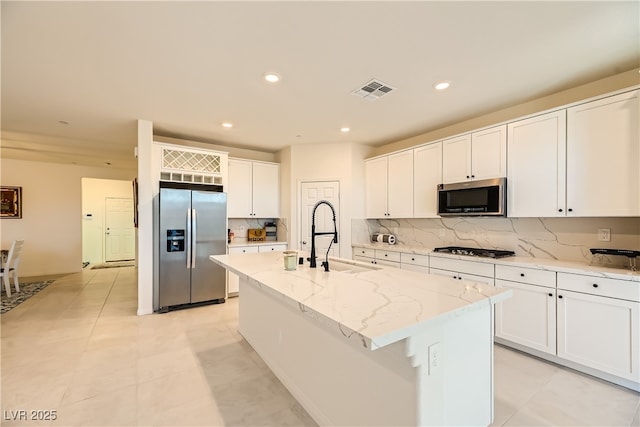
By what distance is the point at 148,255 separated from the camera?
3.79m

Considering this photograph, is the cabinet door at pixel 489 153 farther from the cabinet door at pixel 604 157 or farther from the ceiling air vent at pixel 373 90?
the ceiling air vent at pixel 373 90

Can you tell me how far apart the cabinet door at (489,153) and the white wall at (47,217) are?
811 cm

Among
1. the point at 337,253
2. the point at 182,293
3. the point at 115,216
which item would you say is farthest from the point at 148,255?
the point at 115,216

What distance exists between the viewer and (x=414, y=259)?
3664 mm

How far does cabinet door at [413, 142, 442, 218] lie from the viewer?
3703 mm

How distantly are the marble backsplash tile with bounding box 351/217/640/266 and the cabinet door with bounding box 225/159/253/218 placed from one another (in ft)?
8.96

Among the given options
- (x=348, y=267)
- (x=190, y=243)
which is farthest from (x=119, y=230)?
(x=348, y=267)

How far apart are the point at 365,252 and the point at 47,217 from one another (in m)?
7.12

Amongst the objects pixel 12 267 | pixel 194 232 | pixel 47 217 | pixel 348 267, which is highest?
pixel 47 217

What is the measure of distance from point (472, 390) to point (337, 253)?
3.20m

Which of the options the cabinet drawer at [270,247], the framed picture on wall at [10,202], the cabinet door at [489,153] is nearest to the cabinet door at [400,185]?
the cabinet door at [489,153]

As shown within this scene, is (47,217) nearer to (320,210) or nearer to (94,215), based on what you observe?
(94,215)

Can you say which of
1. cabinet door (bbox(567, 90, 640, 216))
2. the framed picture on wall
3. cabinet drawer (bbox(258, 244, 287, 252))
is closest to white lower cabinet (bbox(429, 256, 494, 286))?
cabinet door (bbox(567, 90, 640, 216))

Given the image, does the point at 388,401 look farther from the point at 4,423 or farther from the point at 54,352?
the point at 54,352
